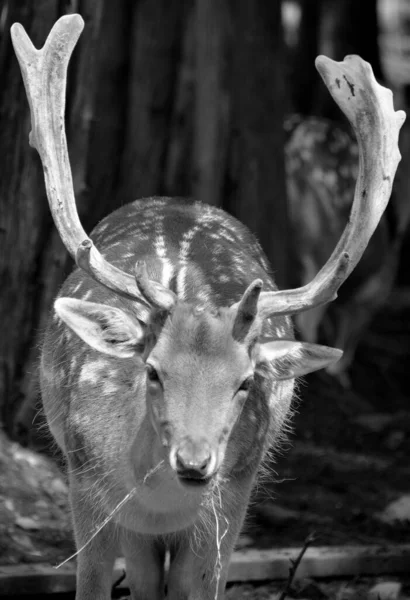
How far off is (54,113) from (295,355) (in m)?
1.48

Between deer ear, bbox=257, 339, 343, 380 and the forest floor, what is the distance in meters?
0.96

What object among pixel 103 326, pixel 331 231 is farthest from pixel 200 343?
pixel 331 231

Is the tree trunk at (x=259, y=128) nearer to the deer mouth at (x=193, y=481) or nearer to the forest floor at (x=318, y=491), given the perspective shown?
the forest floor at (x=318, y=491)

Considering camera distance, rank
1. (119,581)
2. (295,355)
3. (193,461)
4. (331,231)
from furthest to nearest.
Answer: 1. (331,231)
2. (119,581)
3. (295,355)
4. (193,461)

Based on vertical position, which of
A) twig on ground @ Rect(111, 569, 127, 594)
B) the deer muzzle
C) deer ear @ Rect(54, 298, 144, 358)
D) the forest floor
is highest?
deer ear @ Rect(54, 298, 144, 358)

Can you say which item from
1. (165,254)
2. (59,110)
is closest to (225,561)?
(165,254)

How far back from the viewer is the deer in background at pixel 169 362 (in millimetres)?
4695

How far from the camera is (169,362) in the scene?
4.68 m

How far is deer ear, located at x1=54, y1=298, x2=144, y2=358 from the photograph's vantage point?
16.1 ft

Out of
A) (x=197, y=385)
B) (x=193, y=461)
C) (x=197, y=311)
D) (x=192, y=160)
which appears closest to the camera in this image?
(x=193, y=461)

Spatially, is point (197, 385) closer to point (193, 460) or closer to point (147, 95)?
point (193, 460)

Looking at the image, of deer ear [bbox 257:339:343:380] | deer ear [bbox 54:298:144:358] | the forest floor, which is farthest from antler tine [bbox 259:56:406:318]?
the forest floor

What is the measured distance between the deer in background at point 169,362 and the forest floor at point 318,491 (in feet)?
2.18

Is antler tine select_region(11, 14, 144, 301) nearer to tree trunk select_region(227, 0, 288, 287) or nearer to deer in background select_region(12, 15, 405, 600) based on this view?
deer in background select_region(12, 15, 405, 600)
